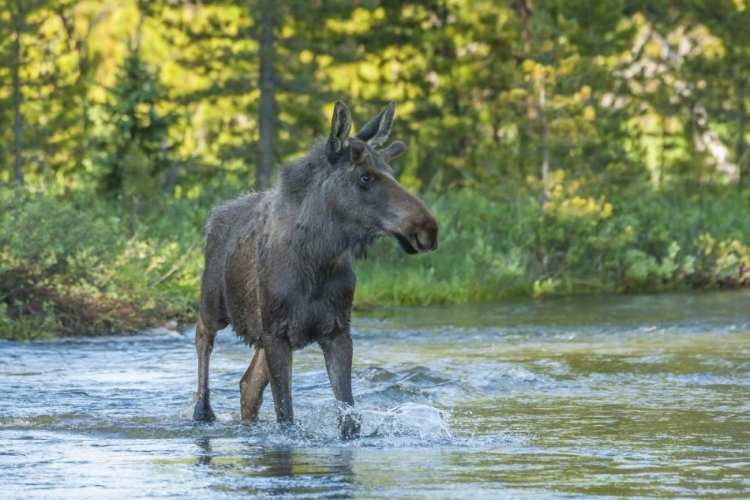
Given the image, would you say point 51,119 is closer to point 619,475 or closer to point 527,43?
point 527,43

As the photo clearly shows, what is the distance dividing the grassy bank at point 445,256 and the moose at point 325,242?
6.13m

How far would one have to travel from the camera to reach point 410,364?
526 inches

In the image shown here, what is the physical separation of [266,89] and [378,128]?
17.3 m

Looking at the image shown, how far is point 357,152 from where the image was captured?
29.6 ft

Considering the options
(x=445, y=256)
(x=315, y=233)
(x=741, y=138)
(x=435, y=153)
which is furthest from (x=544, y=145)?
(x=315, y=233)

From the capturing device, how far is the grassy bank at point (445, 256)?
15.5m

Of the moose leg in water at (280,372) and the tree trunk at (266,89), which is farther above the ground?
the tree trunk at (266,89)

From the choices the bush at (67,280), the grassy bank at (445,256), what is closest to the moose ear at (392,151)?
the bush at (67,280)

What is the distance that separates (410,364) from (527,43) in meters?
9.82

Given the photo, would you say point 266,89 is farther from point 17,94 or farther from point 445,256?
point 445,256

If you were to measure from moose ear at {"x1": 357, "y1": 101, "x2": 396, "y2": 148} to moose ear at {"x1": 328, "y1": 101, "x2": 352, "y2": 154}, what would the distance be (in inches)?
8.2

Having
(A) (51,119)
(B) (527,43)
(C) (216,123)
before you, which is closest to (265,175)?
(A) (51,119)

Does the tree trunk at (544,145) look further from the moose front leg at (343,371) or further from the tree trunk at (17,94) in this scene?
the moose front leg at (343,371)

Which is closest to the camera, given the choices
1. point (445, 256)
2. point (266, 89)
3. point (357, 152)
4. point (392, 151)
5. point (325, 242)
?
point (357, 152)
